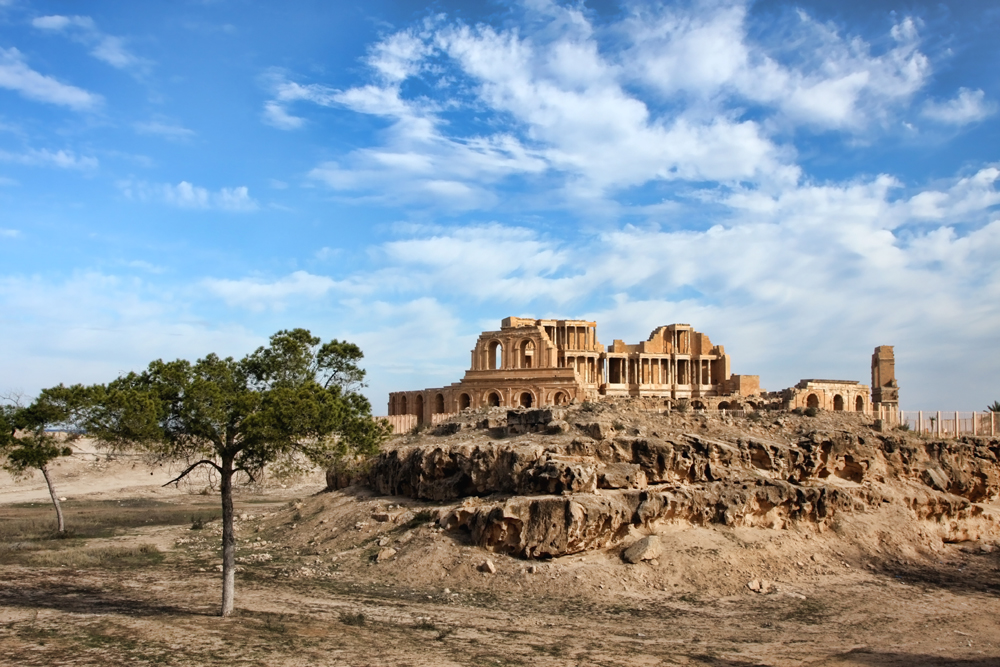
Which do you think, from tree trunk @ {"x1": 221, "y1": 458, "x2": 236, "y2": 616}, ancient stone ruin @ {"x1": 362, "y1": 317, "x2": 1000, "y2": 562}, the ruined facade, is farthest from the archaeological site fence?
→ tree trunk @ {"x1": 221, "y1": 458, "x2": 236, "y2": 616}

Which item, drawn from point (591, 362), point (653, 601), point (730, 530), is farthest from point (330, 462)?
point (591, 362)

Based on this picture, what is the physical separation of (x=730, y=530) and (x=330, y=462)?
13.5 m

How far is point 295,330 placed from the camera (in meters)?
18.3

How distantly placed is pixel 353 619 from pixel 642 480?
11418 millimetres

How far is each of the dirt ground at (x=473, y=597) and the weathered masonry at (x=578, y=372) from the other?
918 inches

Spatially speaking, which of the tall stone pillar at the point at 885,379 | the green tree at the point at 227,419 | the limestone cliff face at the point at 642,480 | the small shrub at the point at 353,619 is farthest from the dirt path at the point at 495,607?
the tall stone pillar at the point at 885,379

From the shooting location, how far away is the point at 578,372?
64.7 m

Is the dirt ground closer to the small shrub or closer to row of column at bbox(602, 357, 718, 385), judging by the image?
the small shrub

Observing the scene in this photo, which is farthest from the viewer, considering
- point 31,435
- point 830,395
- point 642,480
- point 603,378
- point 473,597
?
point 603,378

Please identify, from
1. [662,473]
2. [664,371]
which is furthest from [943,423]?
[664,371]

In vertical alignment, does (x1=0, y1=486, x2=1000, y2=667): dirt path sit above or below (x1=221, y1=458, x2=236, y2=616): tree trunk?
below

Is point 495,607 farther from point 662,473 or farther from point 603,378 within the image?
point 603,378

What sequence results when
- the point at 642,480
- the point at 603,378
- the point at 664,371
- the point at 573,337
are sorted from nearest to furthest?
the point at 642,480 → the point at 573,337 → the point at 603,378 → the point at 664,371

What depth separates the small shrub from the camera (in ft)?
54.2
